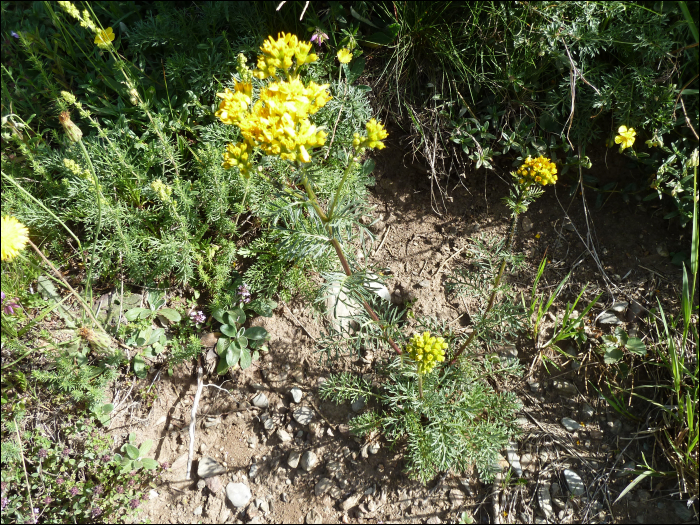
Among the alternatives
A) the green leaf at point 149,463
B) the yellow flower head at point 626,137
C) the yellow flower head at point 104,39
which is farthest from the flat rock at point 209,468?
the yellow flower head at point 626,137

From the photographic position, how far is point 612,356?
263 cm

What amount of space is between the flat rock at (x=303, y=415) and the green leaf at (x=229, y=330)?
55 centimetres

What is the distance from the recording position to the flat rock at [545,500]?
238cm

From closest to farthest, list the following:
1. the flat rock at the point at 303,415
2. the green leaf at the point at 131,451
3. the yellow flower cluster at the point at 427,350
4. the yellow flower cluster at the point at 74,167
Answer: the yellow flower cluster at the point at 427,350 < the yellow flower cluster at the point at 74,167 < the green leaf at the point at 131,451 < the flat rock at the point at 303,415

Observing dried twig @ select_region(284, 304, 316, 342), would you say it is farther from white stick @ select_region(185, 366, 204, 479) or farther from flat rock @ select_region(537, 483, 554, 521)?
flat rock @ select_region(537, 483, 554, 521)

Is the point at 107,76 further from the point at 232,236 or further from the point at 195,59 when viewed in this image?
the point at 232,236

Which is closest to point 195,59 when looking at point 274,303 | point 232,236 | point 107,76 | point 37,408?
point 107,76

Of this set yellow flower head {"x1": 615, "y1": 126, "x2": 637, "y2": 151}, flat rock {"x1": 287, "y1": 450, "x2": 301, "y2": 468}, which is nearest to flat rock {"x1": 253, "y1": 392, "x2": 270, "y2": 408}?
flat rock {"x1": 287, "y1": 450, "x2": 301, "y2": 468}

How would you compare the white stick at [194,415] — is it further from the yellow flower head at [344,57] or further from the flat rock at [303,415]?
the yellow flower head at [344,57]

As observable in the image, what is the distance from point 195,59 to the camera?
2.87 metres

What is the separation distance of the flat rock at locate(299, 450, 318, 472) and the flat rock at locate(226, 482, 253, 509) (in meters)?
0.31

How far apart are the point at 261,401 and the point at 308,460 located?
413 millimetres

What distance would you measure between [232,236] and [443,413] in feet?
5.22

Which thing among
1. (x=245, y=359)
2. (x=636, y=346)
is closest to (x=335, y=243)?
(x=245, y=359)
